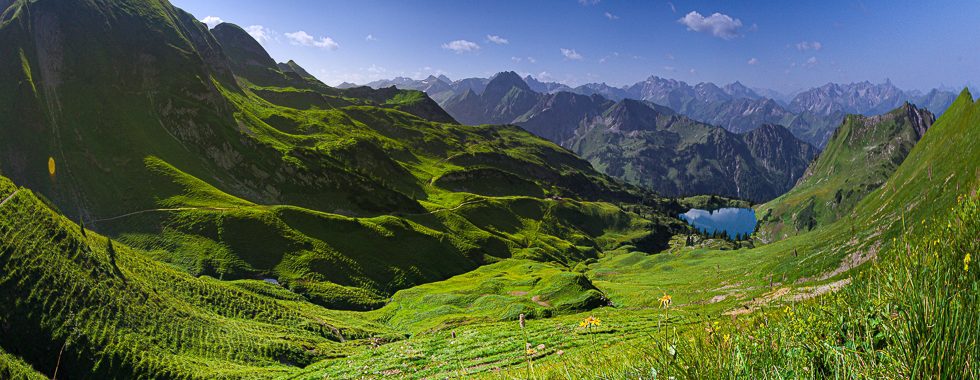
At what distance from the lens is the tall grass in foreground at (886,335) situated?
3152 mm

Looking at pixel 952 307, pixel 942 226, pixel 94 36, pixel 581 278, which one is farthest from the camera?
pixel 94 36

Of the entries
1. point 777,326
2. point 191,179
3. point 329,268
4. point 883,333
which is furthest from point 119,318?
point 191,179

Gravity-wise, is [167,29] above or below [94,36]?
above

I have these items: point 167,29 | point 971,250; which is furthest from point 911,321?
point 167,29

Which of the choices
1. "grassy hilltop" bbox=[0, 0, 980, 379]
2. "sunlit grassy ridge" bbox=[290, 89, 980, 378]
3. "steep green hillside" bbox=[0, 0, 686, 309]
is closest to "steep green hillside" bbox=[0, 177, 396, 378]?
"grassy hilltop" bbox=[0, 0, 980, 379]

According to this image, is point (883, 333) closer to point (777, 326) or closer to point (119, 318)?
point (777, 326)

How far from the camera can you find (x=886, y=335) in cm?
392

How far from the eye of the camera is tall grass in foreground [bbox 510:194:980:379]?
3.15m

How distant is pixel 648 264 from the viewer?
5108 inches

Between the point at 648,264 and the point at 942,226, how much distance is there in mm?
131918

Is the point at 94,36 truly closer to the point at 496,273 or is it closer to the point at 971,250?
the point at 496,273

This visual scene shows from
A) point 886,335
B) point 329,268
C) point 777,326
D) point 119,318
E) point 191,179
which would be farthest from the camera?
point 191,179

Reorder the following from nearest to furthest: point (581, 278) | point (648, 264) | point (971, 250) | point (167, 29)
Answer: point (971, 250)
point (581, 278)
point (648, 264)
point (167, 29)

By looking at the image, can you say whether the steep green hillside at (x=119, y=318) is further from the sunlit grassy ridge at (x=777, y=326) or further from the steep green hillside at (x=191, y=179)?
the steep green hillside at (x=191, y=179)
